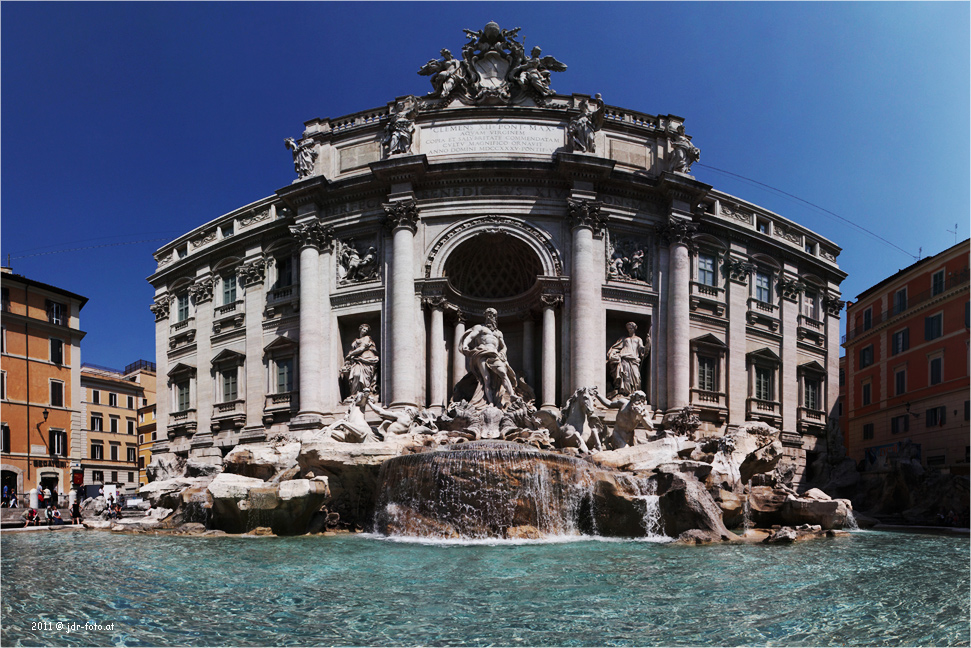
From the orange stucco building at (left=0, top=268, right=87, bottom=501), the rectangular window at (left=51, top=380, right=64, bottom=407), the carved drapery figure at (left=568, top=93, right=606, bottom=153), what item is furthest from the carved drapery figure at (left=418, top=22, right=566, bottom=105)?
the rectangular window at (left=51, top=380, right=64, bottom=407)

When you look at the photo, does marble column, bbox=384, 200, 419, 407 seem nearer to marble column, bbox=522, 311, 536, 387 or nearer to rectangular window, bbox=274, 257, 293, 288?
marble column, bbox=522, 311, 536, 387

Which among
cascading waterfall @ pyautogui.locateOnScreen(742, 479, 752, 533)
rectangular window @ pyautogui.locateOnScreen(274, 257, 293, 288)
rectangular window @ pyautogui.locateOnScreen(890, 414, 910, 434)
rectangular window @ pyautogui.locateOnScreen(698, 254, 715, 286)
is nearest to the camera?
cascading waterfall @ pyautogui.locateOnScreen(742, 479, 752, 533)

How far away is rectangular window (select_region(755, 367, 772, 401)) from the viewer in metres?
28.6

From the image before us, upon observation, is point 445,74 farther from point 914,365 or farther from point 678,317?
point 914,365

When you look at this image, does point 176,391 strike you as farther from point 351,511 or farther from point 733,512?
point 733,512

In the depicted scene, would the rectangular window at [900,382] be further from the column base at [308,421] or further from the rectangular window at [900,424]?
the column base at [308,421]

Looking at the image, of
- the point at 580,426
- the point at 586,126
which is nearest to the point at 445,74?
the point at 586,126

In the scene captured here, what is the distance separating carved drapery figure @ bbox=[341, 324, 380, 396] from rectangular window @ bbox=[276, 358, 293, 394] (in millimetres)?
3000

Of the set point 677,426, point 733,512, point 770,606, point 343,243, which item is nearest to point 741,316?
point 677,426

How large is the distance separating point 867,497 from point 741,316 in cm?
833

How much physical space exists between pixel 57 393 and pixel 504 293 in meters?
28.0

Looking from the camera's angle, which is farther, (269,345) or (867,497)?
(269,345)

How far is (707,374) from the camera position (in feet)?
89.6

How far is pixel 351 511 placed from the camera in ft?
58.5
